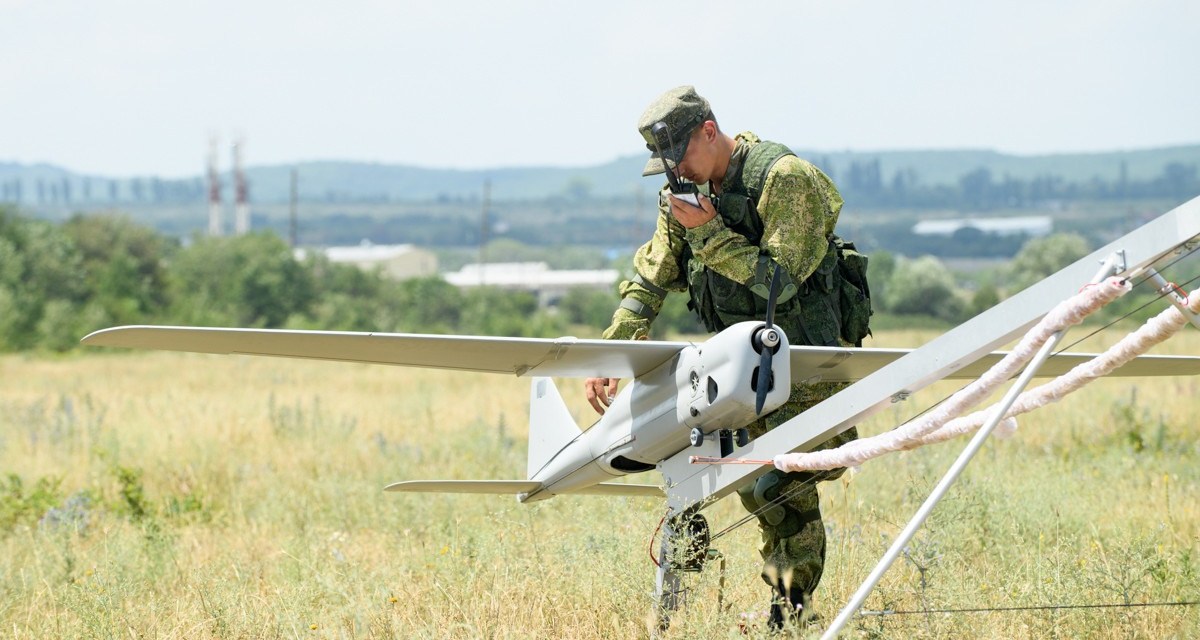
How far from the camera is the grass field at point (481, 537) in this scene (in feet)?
16.7

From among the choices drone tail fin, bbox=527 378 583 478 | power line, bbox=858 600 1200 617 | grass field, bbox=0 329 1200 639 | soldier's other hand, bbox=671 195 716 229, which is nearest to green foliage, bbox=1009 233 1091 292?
grass field, bbox=0 329 1200 639

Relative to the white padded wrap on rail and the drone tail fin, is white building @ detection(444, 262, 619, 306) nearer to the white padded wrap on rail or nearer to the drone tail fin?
the drone tail fin

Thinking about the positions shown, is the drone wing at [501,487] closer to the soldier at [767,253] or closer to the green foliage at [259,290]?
the soldier at [767,253]

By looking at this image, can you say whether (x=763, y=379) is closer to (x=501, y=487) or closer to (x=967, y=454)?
(x=967, y=454)

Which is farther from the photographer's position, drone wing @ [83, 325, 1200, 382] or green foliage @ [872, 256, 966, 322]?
green foliage @ [872, 256, 966, 322]

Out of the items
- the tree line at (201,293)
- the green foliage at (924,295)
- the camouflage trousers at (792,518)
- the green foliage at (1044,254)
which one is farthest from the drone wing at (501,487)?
the green foliage at (1044,254)

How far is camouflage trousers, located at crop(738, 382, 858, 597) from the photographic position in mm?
4957

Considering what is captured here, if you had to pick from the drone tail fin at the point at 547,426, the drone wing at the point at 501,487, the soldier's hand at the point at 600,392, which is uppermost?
the soldier's hand at the point at 600,392

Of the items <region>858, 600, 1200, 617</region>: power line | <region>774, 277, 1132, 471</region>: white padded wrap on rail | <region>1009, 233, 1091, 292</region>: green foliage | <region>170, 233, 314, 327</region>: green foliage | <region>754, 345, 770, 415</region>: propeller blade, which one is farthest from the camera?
<region>1009, 233, 1091, 292</region>: green foliage

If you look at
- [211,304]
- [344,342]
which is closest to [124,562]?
[344,342]

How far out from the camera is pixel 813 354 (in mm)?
4531

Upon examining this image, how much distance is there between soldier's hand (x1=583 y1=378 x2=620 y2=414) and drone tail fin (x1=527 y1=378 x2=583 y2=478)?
0.54 ft

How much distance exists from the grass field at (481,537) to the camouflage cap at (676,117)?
166cm

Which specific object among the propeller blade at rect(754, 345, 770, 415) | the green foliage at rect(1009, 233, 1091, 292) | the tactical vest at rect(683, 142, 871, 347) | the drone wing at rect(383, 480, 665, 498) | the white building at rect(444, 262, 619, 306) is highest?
the tactical vest at rect(683, 142, 871, 347)
